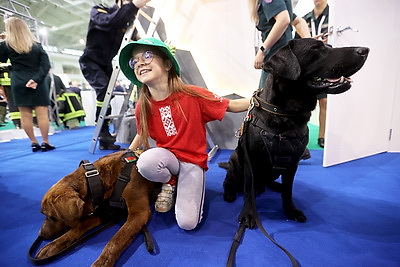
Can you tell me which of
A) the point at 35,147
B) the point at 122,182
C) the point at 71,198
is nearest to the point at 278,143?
the point at 122,182

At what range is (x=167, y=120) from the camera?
4.11 ft

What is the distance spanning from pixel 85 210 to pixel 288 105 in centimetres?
124

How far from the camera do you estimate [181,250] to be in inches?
37.2

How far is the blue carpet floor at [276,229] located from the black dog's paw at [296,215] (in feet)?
0.10

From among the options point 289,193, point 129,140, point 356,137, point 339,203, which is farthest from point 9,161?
point 356,137

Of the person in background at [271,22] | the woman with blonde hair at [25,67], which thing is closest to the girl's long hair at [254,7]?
the person in background at [271,22]

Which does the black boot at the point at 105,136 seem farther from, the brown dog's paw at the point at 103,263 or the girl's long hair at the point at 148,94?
the brown dog's paw at the point at 103,263

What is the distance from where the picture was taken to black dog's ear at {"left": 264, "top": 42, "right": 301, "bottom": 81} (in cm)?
92

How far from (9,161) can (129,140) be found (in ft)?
5.29

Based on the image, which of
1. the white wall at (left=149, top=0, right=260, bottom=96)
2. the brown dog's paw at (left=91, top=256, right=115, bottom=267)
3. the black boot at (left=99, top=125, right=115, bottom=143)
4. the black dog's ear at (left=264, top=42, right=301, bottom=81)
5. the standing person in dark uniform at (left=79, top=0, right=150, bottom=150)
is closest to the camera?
the brown dog's paw at (left=91, top=256, right=115, bottom=267)

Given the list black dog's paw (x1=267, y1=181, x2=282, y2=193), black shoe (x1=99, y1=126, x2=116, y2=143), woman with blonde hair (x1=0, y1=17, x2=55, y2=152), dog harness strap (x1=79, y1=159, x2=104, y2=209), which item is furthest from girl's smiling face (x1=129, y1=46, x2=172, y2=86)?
woman with blonde hair (x1=0, y1=17, x2=55, y2=152)

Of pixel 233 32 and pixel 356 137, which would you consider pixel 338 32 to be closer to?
pixel 356 137

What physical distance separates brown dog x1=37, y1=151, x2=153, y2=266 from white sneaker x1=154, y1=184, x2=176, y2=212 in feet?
0.32

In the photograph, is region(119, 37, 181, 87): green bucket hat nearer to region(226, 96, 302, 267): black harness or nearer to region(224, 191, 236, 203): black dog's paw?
region(226, 96, 302, 267): black harness
